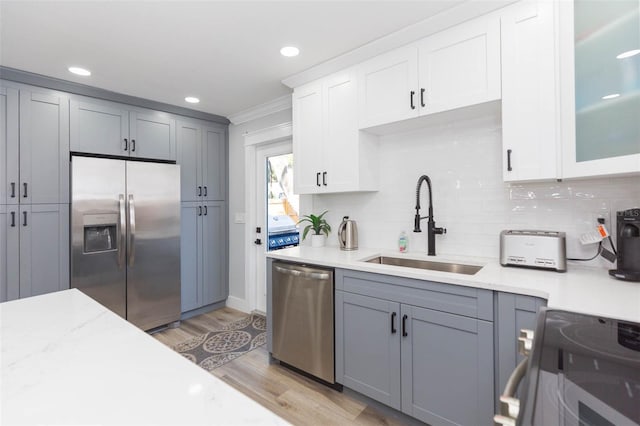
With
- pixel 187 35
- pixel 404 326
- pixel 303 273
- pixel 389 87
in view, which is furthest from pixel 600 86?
pixel 187 35

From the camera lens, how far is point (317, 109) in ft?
8.78

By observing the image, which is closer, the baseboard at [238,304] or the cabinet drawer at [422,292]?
the cabinet drawer at [422,292]

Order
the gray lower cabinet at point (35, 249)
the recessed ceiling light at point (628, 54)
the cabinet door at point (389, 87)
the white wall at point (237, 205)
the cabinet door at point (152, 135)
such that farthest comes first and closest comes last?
the white wall at point (237, 205) < the cabinet door at point (152, 135) < the gray lower cabinet at point (35, 249) < the cabinet door at point (389, 87) < the recessed ceiling light at point (628, 54)

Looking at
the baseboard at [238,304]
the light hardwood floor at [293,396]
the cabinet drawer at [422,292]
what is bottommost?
the light hardwood floor at [293,396]

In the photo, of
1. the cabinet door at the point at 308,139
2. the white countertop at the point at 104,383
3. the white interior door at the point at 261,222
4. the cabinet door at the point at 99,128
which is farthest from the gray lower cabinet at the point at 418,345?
the cabinet door at the point at 99,128

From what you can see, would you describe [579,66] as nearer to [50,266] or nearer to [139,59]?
[139,59]

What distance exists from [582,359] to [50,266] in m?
3.62

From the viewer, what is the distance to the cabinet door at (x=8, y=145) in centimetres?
253

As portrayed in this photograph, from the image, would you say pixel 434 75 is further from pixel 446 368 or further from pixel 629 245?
pixel 446 368

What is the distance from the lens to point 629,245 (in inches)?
59.0

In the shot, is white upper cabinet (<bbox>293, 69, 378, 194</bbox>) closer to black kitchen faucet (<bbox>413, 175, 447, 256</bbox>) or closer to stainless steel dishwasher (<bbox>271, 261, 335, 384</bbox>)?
black kitchen faucet (<bbox>413, 175, 447, 256</bbox>)

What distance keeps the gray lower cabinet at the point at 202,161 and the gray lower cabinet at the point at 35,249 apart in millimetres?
1196

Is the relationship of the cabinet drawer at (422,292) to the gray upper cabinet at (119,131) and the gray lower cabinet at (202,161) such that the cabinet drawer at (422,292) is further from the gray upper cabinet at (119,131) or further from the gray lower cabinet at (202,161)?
→ the gray upper cabinet at (119,131)

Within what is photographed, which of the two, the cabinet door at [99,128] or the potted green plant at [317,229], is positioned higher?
the cabinet door at [99,128]
